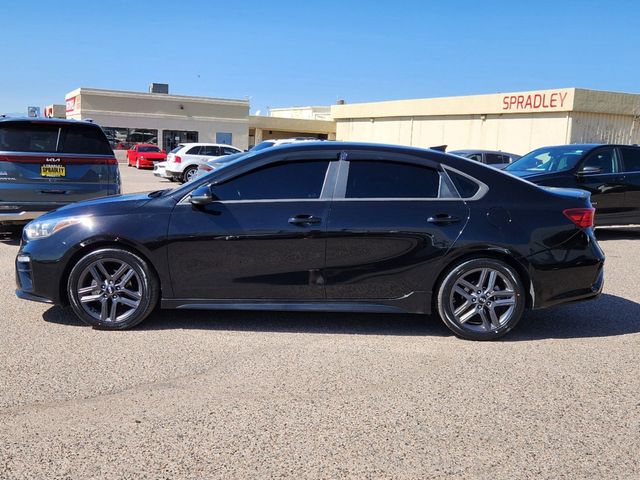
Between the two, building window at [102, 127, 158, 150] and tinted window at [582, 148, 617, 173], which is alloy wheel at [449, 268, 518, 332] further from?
building window at [102, 127, 158, 150]

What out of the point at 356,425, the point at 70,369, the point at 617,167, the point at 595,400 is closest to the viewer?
the point at 356,425

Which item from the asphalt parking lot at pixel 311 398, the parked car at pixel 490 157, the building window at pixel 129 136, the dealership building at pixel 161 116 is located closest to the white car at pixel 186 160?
the parked car at pixel 490 157

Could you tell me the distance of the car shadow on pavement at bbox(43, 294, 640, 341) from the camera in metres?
5.46

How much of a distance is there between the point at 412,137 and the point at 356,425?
36.8m

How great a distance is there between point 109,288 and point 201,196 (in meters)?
1.13

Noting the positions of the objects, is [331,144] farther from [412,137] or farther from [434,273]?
[412,137]

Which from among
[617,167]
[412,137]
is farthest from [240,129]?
[617,167]

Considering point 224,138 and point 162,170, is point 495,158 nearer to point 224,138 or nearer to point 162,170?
point 162,170

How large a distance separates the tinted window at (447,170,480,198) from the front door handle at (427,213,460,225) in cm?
24

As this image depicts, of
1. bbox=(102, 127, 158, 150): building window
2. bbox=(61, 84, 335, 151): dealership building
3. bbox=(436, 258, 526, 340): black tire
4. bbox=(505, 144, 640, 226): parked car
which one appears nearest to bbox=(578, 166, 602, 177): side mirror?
bbox=(505, 144, 640, 226): parked car

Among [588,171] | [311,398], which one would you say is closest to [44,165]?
[311,398]

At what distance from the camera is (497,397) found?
4051 millimetres

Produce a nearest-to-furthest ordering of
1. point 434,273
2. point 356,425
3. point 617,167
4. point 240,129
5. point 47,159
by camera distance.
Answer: point 356,425
point 434,273
point 47,159
point 617,167
point 240,129

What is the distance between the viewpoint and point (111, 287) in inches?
207
